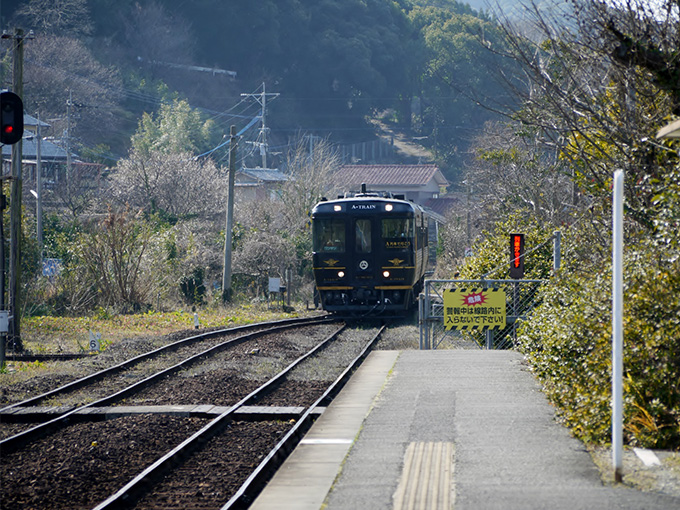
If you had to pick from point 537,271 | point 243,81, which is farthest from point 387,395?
point 243,81

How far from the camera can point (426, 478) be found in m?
6.41

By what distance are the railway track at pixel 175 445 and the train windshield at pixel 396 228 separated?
9.39 m

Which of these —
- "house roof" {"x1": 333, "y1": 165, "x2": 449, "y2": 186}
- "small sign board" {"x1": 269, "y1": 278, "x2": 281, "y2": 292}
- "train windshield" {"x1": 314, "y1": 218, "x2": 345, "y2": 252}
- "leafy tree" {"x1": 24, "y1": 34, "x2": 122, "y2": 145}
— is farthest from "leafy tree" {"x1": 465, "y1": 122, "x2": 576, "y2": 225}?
"leafy tree" {"x1": 24, "y1": 34, "x2": 122, "y2": 145}

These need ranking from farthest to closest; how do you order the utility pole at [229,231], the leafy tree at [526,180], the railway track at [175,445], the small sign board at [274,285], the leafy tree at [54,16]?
the leafy tree at [54,16]
the utility pole at [229,231]
the small sign board at [274,285]
the leafy tree at [526,180]
the railway track at [175,445]

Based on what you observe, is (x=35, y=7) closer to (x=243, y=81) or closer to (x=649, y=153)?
(x=243, y=81)

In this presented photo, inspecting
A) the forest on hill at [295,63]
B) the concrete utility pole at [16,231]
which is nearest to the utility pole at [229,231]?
the concrete utility pole at [16,231]

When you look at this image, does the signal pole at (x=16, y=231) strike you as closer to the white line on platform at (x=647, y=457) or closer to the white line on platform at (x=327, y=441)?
the white line on platform at (x=327, y=441)

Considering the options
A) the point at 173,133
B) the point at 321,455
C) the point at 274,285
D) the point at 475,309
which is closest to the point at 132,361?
the point at 475,309

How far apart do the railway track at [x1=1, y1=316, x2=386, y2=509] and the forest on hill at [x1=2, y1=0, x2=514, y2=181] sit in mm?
54501

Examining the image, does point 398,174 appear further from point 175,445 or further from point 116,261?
point 175,445

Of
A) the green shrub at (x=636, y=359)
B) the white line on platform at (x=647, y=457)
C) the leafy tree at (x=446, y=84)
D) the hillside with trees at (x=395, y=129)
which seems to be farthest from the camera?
the leafy tree at (x=446, y=84)

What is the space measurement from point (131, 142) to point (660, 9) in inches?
2221

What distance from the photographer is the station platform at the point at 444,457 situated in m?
5.89

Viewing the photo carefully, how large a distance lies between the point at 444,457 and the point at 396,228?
15890mm
